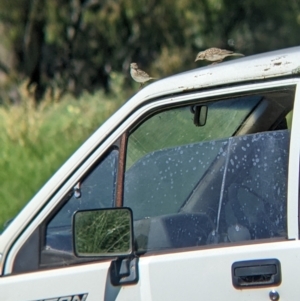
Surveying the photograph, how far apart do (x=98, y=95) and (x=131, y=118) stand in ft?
37.9

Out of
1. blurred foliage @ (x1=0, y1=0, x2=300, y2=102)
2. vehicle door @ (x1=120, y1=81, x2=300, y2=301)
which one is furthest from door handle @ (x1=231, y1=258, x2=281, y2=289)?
blurred foliage @ (x1=0, y1=0, x2=300, y2=102)

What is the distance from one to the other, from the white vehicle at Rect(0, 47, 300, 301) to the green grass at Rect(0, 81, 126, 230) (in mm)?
5772

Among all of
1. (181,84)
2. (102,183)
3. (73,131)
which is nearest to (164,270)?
(102,183)

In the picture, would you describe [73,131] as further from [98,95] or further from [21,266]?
[21,266]

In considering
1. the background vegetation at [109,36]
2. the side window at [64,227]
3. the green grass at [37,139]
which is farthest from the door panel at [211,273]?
the background vegetation at [109,36]

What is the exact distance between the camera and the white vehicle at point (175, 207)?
2477 mm

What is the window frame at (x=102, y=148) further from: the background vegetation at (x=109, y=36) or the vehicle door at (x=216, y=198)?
the background vegetation at (x=109, y=36)

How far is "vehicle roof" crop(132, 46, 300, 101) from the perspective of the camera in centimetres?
252

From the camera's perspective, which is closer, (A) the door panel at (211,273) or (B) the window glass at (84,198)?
(A) the door panel at (211,273)

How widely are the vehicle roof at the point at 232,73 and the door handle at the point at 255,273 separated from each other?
1.80ft

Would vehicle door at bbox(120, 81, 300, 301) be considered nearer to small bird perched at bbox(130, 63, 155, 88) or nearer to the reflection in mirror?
the reflection in mirror

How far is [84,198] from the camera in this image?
2.74m

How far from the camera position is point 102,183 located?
274 centimetres

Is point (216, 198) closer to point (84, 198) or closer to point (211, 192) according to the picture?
point (211, 192)
